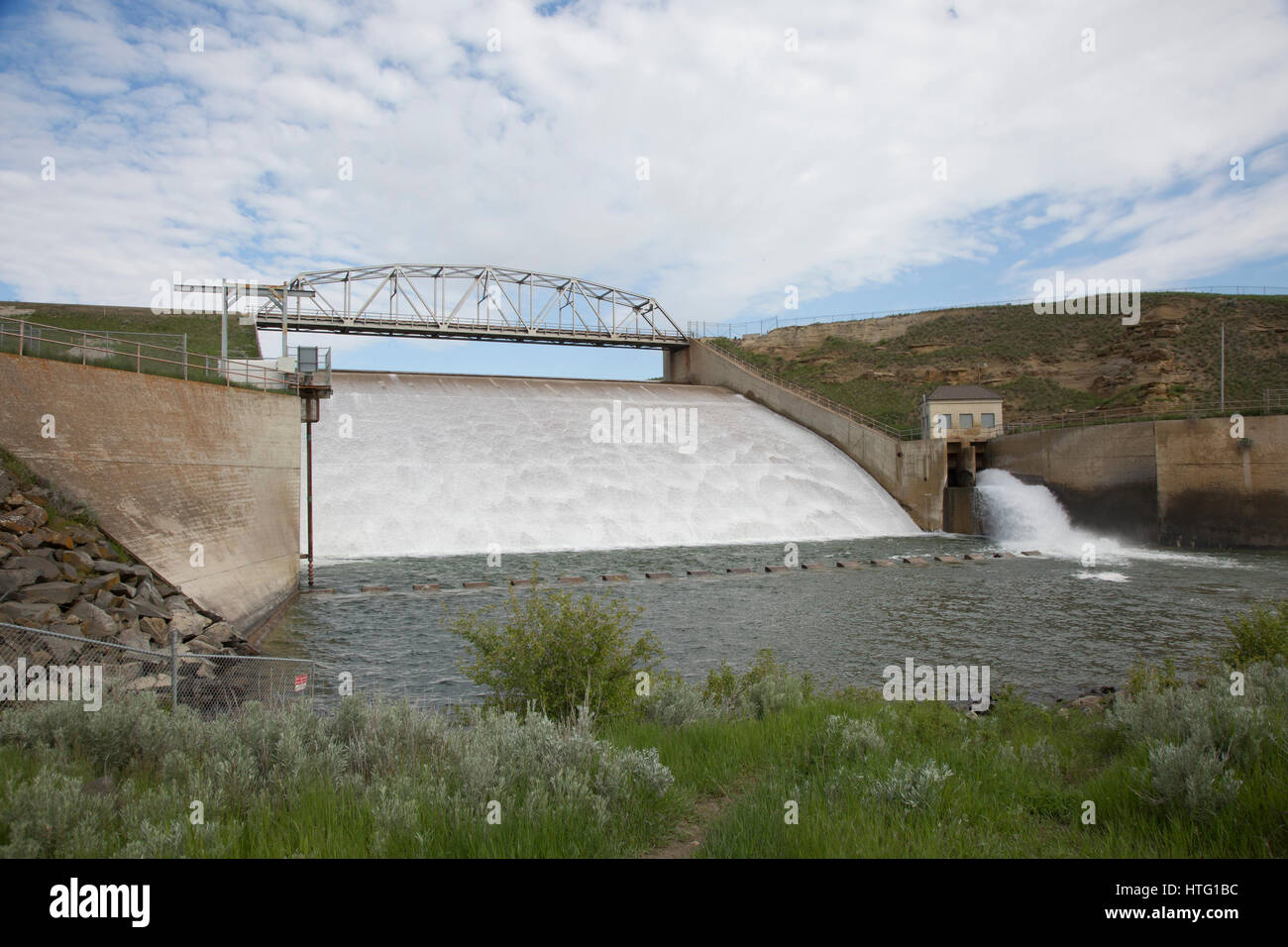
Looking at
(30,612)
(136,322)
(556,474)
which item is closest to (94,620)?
(30,612)

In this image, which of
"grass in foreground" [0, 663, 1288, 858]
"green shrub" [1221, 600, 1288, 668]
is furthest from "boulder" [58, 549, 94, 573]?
"green shrub" [1221, 600, 1288, 668]

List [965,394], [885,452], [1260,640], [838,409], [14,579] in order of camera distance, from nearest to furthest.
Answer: [1260,640] < [14,579] < [885,452] < [965,394] < [838,409]

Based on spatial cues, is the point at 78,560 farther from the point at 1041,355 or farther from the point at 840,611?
the point at 1041,355

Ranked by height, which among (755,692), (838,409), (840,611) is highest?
(838,409)

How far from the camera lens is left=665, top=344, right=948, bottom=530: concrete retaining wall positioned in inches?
1320

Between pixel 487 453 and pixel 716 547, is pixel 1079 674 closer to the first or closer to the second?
pixel 716 547

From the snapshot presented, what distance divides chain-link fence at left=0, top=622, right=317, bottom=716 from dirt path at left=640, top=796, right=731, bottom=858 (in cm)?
390

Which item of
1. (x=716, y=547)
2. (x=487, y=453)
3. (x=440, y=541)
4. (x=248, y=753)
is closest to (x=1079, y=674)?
(x=248, y=753)

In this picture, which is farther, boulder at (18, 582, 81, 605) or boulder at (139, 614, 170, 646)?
boulder at (139, 614, 170, 646)

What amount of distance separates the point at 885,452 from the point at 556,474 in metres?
15.9

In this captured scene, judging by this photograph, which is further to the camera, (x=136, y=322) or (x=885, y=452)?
(x=136, y=322)

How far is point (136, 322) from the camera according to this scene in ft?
118

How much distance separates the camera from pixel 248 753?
185 inches

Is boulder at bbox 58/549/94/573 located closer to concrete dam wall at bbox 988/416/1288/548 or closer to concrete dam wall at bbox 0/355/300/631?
concrete dam wall at bbox 0/355/300/631
